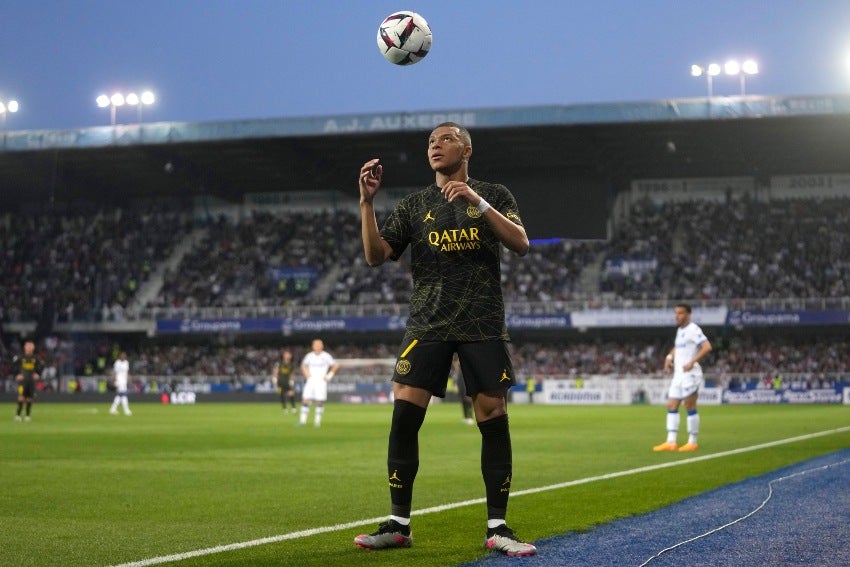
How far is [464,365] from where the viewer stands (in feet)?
21.8

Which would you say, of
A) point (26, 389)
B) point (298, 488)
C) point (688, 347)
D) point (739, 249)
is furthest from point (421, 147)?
point (298, 488)

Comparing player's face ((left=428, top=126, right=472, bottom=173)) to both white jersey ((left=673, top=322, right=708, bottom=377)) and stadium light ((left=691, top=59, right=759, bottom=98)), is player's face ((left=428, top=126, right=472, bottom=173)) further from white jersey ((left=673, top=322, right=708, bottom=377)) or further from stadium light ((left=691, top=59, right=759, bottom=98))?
stadium light ((left=691, top=59, right=759, bottom=98))

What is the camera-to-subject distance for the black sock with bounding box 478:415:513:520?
6688 millimetres

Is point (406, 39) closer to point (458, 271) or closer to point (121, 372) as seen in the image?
point (458, 271)

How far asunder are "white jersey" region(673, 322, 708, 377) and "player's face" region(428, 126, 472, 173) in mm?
11647

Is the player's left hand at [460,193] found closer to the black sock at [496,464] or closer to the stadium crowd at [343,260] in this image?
the black sock at [496,464]

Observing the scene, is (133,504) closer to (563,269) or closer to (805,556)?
(805,556)

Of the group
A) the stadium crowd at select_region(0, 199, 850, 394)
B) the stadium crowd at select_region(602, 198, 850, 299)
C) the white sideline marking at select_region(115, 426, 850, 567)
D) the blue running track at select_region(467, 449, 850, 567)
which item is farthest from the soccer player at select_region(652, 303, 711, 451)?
the stadium crowd at select_region(602, 198, 850, 299)

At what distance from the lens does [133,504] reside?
9.66 m

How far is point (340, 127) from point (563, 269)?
13254 mm

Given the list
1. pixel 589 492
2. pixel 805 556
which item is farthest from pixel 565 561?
pixel 589 492

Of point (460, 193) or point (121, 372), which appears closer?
point (460, 193)

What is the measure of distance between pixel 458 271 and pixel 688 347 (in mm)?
→ 11760

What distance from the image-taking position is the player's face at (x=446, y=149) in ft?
21.9
